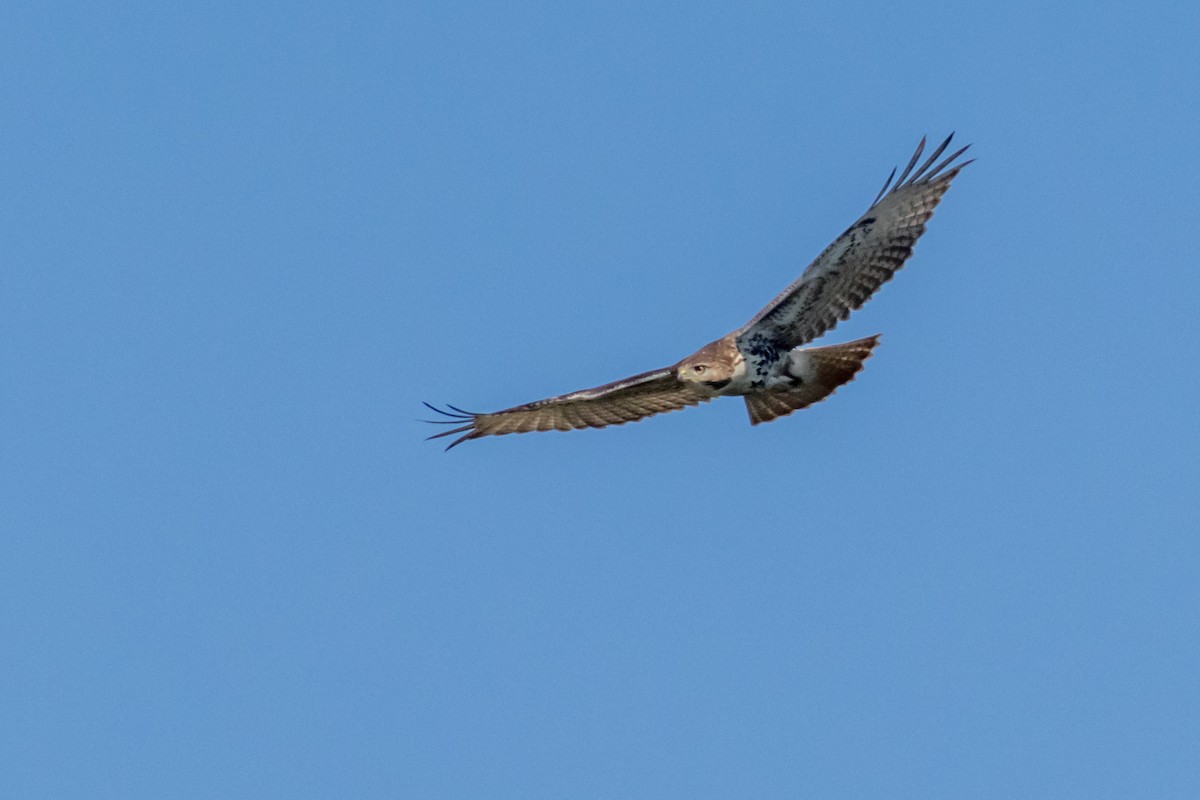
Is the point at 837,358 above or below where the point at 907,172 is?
below

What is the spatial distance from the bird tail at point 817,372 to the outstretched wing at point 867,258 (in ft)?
0.79

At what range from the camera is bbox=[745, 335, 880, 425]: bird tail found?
1539 centimetres

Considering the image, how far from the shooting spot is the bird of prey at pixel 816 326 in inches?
594

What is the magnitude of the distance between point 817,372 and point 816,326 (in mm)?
371

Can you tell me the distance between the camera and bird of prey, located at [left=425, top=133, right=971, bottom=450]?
594 inches

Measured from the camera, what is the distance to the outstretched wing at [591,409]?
15859mm

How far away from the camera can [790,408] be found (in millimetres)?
15641

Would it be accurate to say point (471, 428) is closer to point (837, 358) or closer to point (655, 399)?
point (655, 399)

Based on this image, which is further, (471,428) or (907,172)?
(471,428)

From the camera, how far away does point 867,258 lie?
1520cm

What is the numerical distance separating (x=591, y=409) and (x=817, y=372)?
6.75 feet

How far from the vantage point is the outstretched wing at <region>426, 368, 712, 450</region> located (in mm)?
15859

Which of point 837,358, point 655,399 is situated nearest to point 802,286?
point 837,358

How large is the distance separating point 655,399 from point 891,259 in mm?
2375
